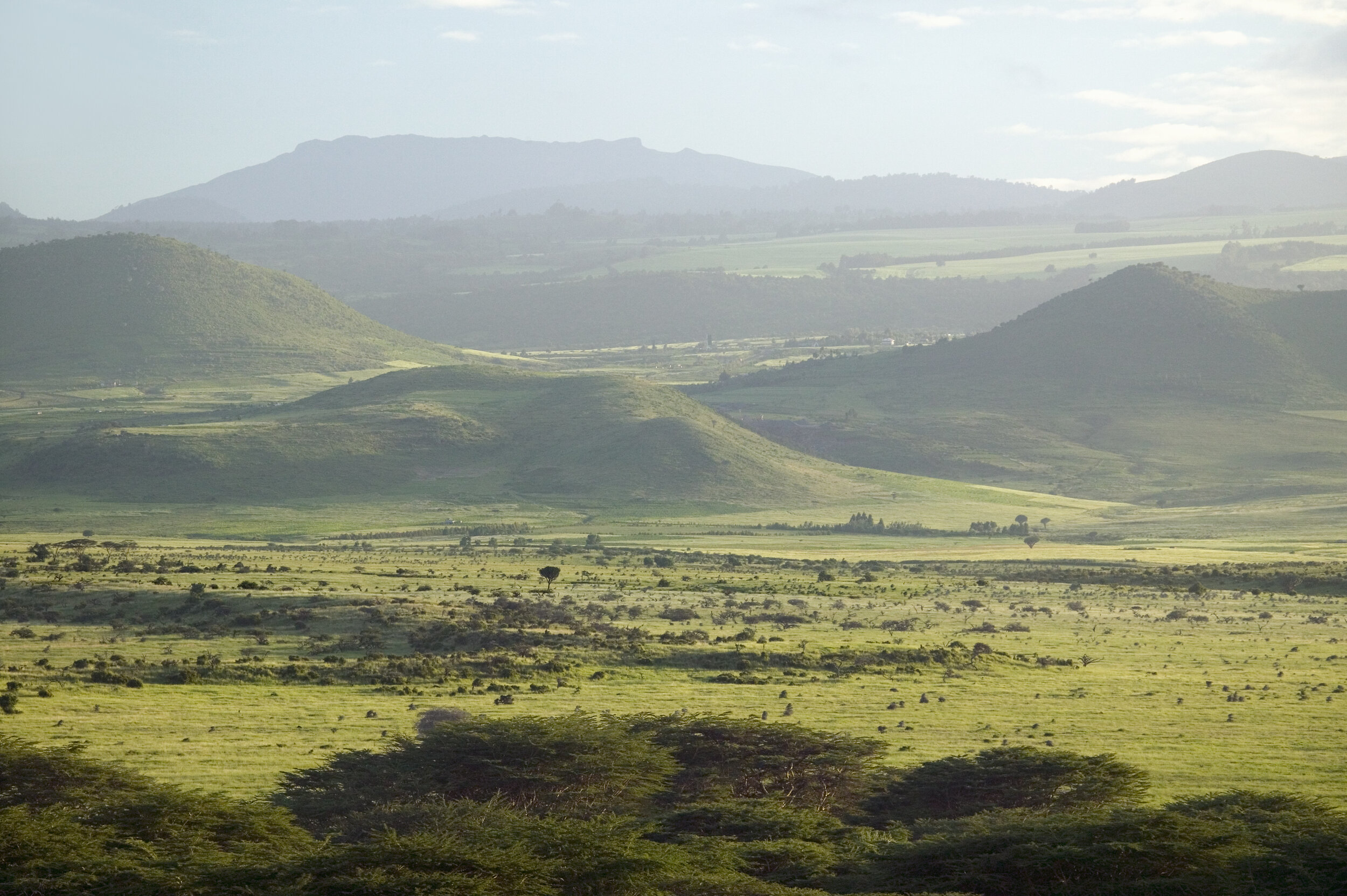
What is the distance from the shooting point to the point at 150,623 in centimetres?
5366

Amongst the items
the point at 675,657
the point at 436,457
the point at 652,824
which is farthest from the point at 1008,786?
the point at 436,457

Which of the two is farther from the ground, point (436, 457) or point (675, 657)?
point (675, 657)

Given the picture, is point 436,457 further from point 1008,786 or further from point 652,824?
point 652,824

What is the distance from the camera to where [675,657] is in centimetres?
5066

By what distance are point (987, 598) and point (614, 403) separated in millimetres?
119491

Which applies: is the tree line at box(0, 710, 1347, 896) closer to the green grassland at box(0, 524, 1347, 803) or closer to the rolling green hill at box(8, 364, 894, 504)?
the green grassland at box(0, 524, 1347, 803)

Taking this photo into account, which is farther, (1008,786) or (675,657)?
(675,657)

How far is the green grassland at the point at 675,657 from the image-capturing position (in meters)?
38.0

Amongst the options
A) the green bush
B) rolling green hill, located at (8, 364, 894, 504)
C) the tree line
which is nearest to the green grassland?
the green bush

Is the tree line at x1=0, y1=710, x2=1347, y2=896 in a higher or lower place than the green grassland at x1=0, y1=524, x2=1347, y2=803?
higher

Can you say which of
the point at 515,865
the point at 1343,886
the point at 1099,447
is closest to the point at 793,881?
Answer: the point at 515,865

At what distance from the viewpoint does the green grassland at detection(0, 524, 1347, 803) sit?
38.0m

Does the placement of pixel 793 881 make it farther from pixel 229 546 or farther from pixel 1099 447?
pixel 1099 447

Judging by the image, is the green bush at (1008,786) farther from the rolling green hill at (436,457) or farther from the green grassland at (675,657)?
the rolling green hill at (436,457)
